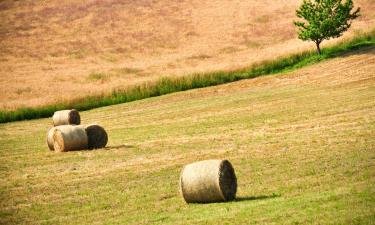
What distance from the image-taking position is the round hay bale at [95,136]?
2688cm

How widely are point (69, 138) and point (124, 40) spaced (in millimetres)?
42794

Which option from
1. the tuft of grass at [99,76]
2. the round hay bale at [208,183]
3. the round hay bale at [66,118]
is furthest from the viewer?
the tuft of grass at [99,76]

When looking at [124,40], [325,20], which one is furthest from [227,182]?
[124,40]

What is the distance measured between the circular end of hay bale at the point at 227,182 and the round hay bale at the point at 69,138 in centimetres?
1174

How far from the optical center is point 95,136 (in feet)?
88.2

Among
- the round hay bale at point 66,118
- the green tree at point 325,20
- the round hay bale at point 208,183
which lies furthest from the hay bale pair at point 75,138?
Result: the green tree at point 325,20

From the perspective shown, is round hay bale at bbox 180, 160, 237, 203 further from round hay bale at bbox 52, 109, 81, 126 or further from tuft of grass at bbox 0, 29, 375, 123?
tuft of grass at bbox 0, 29, 375, 123

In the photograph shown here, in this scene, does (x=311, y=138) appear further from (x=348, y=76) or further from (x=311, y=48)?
(x=311, y=48)

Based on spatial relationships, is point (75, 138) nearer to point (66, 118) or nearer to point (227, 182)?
point (66, 118)

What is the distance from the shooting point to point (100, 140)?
27.0m

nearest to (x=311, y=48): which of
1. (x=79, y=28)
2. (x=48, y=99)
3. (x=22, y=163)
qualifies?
(x=48, y=99)

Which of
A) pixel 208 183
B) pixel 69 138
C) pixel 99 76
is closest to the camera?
pixel 208 183

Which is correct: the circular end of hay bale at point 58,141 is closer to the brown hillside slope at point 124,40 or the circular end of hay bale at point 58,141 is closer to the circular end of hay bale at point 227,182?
the circular end of hay bale at point 227,182

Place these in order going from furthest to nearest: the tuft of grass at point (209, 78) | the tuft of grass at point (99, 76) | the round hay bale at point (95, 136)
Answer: the tuft of grass at point (99, 76)
the tuft of grass at point (209, 78)
the round hay bale at point (95, 136)
